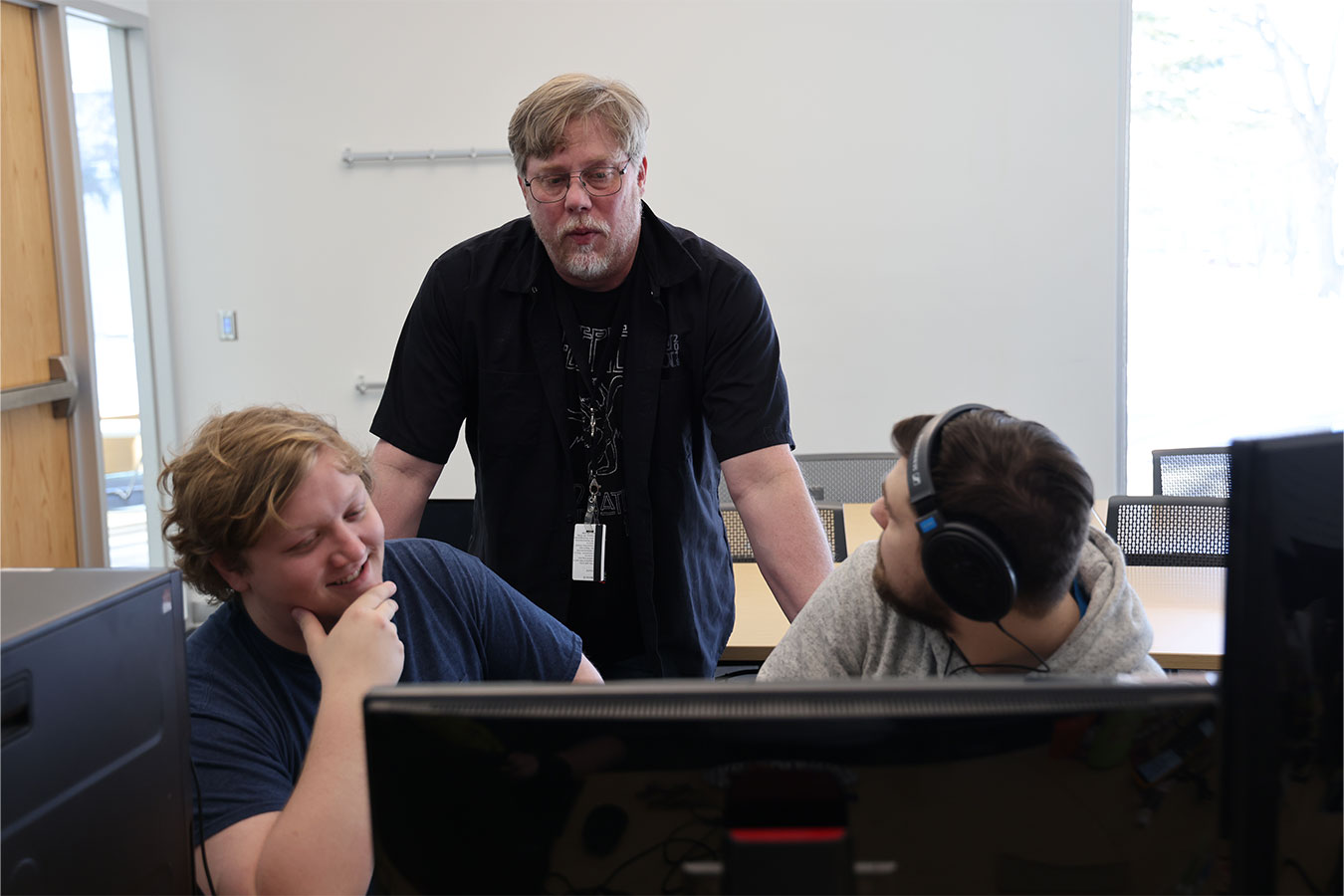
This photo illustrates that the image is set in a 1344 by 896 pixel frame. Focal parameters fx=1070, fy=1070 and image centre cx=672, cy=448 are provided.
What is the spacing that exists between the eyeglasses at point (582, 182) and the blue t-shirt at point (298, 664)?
1.95 feet

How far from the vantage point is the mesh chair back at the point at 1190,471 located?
9.80ft

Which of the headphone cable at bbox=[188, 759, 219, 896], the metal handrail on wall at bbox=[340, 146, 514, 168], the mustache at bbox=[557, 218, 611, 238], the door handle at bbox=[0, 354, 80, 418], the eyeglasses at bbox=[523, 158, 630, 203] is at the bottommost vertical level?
the headphone cable at bbox=[188, 759, 219, 896]

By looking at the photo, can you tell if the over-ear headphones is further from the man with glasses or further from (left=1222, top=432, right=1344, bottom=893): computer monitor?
the man with glasses

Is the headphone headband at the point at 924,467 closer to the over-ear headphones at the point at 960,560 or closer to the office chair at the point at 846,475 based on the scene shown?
the over-ear headphones at the point at 960,560

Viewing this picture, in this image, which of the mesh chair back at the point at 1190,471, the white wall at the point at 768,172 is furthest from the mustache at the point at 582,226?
the white wall at the point at 768,172

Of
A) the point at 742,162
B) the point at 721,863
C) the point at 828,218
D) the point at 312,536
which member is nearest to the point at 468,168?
the point at 742,162

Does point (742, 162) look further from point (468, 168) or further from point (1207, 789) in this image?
point (1207, 789)

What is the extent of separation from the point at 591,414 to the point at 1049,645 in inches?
36.0

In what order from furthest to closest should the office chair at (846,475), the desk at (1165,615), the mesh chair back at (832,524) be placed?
the office chair at (846,475)
the mesh chair back at (832,524)
the desk at (1165,615)

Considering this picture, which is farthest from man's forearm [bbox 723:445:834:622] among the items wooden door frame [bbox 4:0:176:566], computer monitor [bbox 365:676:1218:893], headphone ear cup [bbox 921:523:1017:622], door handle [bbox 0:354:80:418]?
wooden door frame [bbox 4:0:176:566]

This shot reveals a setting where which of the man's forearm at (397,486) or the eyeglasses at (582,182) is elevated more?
the eyeglasses at (582,182)

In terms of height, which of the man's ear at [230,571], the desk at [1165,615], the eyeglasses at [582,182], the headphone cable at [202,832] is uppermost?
the eyeglasses at [582,182]

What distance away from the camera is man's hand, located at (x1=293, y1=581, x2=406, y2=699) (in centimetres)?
116

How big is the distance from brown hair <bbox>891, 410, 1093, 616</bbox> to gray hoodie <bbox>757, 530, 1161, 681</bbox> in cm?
10
